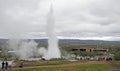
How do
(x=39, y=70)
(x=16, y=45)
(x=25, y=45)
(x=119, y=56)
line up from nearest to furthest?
1. (x=39, y=70)
2. (x=119, y=56)
3. (x=25, y=45)
4. (x=16, y=45)

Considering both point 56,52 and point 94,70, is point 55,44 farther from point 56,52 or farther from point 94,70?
point 94,70

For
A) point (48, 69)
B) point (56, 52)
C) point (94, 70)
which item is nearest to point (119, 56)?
point (56, 52)

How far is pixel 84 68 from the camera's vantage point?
4344 centimetres

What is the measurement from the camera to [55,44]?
65625 millimetres

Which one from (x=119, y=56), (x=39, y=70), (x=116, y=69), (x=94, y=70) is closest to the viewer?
(x=39, y=70)

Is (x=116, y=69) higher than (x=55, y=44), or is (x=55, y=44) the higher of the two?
(x=55, y=44)

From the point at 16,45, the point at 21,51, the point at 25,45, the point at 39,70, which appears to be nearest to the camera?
the point at 39,70

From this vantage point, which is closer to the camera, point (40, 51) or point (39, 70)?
point (39, 70)

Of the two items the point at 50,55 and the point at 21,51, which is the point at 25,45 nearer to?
the point at 21,51

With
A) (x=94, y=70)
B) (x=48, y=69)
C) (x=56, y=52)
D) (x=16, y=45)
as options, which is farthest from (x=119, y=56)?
(x=16, y=45)

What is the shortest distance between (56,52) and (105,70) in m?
21.7

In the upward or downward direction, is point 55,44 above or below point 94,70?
above

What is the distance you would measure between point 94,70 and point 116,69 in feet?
20.4

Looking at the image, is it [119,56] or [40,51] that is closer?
[119,56]
